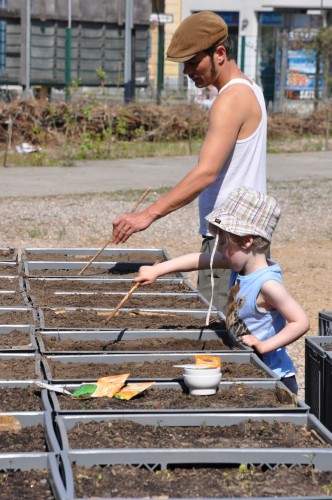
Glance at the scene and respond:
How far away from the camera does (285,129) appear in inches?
961

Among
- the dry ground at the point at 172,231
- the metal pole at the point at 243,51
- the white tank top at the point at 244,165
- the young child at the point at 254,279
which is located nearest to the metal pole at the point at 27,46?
the metal pole at the point at 243,51

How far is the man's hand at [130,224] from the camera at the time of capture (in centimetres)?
468

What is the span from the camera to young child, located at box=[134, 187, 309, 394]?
13.6 feet

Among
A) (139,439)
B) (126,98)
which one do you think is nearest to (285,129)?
(126,98)

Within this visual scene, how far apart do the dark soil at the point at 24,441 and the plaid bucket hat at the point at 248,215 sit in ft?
3.82

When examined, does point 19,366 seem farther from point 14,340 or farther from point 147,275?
point 147,275

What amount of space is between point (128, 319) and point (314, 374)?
91 cm

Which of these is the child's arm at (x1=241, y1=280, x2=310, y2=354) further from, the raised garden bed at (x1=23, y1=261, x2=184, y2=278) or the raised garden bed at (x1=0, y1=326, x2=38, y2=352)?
the raised garden bed at (x1=23, y1=261, x2=184, y2=278)

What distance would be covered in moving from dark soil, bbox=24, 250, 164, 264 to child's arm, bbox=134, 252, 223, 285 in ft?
6.93

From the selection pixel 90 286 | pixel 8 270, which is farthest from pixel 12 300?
pixel 8 270

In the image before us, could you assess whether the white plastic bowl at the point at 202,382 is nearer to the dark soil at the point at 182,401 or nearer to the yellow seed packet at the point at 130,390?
the dark soil at the point at 182,401

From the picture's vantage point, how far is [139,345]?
14.9 feet

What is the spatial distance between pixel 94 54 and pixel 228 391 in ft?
78.4

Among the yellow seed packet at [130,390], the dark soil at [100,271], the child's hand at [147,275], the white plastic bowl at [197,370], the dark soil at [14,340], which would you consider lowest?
the dark soil at [100,271]
